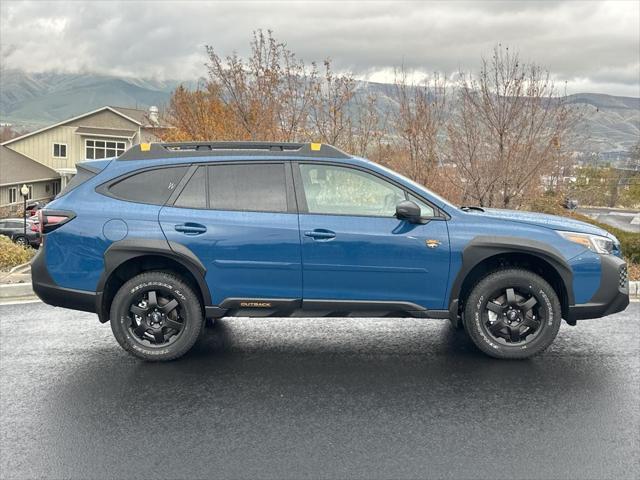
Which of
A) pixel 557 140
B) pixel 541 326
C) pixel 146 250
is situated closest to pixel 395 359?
pixel 541 326

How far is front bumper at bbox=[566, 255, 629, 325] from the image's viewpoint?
5.18m

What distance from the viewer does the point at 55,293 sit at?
518 cm

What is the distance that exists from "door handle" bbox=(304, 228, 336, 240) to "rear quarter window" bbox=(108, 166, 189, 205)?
128 centimetres

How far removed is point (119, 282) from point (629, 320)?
18.1 feet

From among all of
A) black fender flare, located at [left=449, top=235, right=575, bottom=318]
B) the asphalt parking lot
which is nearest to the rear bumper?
the asphalt parking lot

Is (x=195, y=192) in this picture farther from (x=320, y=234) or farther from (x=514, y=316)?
(x=514, y=316)

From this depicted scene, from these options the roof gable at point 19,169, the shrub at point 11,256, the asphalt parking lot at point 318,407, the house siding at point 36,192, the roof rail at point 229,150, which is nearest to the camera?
the asphalt parking lot at point 318,407

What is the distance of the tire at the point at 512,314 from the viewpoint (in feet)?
16.9

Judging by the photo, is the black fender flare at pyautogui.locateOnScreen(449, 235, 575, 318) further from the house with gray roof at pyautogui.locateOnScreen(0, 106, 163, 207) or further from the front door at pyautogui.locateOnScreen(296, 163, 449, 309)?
the house with gray roof at pyautogui.locateOnScreen(0, 106, 163, 207)

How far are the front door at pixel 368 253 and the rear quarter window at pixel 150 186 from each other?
1.16 m

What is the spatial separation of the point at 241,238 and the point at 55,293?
67.8 inches

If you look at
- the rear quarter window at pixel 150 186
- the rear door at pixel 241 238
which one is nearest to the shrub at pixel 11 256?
the rear quarter window at pixel 150 186

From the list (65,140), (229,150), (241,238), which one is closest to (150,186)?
(229,150)

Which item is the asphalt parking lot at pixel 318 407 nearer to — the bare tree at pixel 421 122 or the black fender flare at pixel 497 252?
the black fender flare at pixel 497 252
